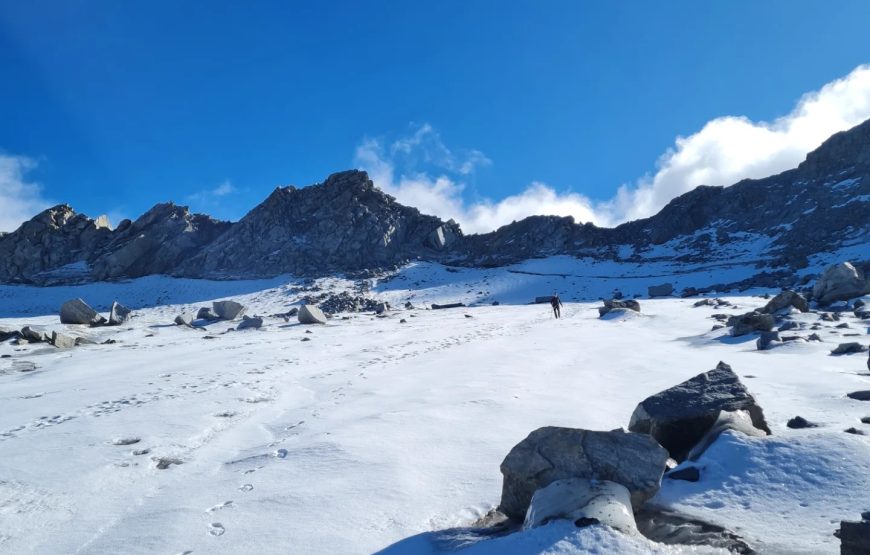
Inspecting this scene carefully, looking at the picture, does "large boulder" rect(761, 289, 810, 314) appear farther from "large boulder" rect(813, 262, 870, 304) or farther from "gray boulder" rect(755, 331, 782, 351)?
"gray boulder" rect(755, 331, 782, 351)

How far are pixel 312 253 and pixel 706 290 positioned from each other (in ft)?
113

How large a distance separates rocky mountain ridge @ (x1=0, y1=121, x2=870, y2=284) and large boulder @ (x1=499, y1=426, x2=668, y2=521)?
A: 132 feet

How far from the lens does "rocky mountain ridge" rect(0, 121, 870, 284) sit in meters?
45.6

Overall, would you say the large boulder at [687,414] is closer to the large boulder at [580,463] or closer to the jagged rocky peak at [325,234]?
the large boulder at [580,463]

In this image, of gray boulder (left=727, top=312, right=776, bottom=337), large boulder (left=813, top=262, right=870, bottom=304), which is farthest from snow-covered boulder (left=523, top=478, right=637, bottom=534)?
large boulder (left=813, top=262, right=870, bottom=304)

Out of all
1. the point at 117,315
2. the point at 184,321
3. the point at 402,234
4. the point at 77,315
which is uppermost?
the point at 402,234

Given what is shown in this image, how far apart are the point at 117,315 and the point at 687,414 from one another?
22938 mm

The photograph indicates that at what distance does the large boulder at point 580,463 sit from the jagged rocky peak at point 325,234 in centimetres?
4299

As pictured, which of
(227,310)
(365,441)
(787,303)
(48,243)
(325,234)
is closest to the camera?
(365,441)

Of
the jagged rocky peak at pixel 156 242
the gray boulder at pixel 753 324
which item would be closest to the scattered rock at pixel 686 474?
the gray boulder at pixel 753 324

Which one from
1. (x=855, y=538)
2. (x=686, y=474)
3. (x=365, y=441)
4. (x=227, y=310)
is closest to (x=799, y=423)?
(x=686, y=474)

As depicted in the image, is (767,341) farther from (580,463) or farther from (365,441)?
(365,441)

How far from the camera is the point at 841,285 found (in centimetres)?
1578

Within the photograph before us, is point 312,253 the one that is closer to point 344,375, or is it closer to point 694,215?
point 344,375
